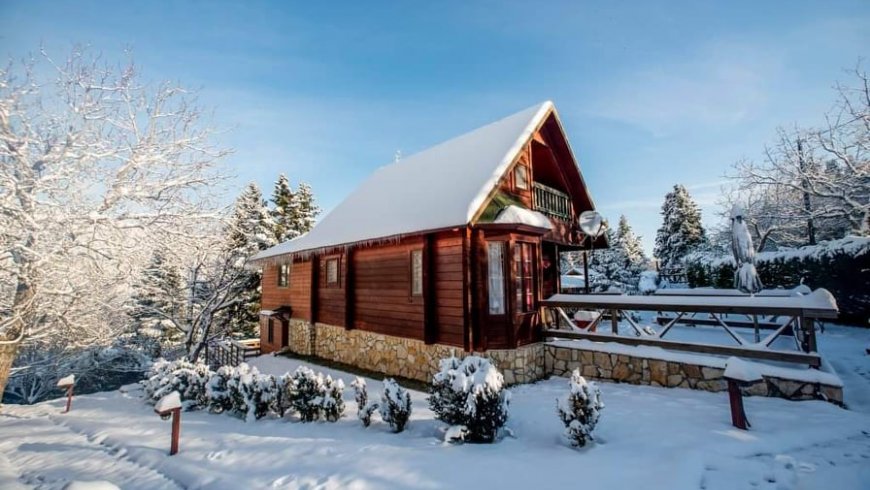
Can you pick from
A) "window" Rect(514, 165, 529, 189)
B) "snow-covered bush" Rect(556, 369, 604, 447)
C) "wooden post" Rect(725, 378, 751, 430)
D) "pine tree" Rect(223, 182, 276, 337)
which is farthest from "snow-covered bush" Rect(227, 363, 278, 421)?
"pine tree" Rect(223, 182, 276, 337)

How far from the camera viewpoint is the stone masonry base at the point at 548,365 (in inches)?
252

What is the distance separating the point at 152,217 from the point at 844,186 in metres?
20.2

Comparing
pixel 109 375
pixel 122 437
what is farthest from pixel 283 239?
pixel 122 437

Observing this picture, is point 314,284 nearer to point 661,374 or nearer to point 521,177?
point 521,177

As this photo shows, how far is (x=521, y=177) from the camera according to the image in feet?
34.9

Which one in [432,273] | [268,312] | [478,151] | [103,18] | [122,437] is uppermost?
[103,18]

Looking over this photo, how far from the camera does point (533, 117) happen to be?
10.4 meters

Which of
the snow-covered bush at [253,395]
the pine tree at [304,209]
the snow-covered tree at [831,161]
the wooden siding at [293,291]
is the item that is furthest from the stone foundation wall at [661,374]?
the pine tree at [304,209]

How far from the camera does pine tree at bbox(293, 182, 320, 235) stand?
85.6ft

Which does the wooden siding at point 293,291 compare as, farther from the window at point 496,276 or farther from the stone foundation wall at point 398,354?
the window at point 496,276

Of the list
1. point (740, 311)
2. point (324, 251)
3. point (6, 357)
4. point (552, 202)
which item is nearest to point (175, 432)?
point (6, 357)

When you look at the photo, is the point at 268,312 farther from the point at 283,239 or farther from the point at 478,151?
the point at 478,151

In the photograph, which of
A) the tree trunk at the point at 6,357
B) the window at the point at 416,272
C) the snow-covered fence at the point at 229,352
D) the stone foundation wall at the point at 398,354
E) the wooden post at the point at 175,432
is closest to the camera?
the wooden post at the point at 175,432

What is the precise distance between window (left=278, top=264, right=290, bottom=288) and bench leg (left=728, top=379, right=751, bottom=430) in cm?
1629
